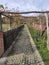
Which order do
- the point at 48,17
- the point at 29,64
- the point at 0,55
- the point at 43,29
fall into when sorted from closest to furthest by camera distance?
the point at 29,64 < the point at 0,55 < the point at 48,17 < the point at 43,29

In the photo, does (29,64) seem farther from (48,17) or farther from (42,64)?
(48,17)

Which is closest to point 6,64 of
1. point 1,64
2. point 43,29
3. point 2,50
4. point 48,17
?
point 1,64

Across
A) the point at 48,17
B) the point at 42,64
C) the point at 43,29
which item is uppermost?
the point at 48,17

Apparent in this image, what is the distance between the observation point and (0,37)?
945cm

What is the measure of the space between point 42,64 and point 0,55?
254 cm

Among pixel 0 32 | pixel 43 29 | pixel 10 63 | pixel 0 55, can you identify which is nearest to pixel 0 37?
pixel 0 32

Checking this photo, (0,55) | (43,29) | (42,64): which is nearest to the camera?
(42,64)

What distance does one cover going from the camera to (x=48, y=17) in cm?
1125

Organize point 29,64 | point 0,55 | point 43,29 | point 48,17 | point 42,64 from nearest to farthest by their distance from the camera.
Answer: point 42,64
point 29,64
point 0,55
point 48,17
point 43,29

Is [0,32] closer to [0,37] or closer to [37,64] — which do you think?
[0,37]

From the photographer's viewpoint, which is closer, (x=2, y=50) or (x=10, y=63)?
(x=10, y=63)

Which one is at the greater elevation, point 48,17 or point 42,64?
point 48,17

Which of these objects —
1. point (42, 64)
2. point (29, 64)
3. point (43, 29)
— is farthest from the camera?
point (43, 29)

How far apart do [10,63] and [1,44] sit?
1.82 metres
